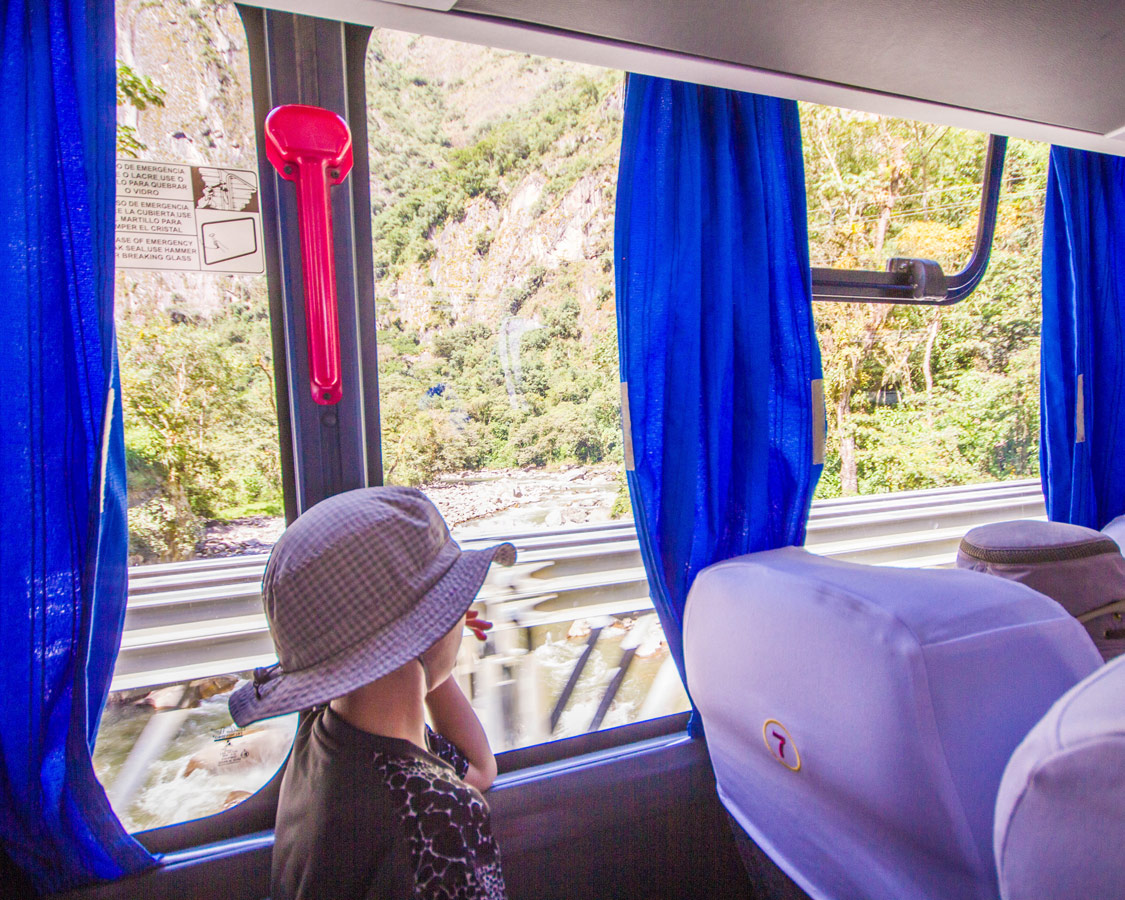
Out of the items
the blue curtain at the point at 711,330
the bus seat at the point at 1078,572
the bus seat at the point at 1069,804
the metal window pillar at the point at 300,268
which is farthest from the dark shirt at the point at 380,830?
the bus seat at the point at 1078,572

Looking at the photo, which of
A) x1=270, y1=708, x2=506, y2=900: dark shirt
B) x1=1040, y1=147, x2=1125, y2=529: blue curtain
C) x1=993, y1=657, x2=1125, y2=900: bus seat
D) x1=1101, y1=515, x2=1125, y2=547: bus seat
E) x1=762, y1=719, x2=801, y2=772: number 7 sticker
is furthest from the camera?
x1=1040, y1=147, x2=1125, y2=529: blue curtain

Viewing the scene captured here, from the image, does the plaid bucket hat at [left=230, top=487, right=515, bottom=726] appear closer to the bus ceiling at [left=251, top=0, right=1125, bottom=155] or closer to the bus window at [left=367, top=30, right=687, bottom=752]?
the bus window at [left=367, top=30, right=687, bottom=752]

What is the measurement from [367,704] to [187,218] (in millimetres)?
1063

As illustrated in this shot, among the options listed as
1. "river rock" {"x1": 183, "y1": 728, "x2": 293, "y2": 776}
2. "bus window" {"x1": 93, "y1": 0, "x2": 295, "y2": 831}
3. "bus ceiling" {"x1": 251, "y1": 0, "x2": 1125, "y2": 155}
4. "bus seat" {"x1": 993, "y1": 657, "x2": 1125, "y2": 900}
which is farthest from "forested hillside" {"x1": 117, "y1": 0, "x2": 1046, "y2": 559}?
"bus seat" {"x1": 993, "y1": 657, "x2": 1125, "y2": 900}

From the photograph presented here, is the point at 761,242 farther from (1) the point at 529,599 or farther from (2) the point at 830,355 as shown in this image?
(1) the point at 529,599

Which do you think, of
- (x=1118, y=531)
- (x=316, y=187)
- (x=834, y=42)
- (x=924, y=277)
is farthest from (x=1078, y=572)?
(x=316, y=187)

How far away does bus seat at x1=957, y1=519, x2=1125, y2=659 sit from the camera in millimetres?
1229

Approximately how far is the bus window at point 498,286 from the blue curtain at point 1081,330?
172cm

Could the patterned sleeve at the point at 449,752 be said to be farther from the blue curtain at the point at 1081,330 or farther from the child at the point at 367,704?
the blue curtain at the point at 1081,330

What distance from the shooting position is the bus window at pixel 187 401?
1.28 meters

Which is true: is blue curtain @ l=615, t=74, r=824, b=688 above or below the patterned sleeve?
above

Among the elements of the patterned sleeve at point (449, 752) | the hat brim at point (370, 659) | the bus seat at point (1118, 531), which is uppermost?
the hat brim at point (370, 659)

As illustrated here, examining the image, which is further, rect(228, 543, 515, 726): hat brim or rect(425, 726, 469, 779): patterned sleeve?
rect(425, 726, 469, 779): patterned sleeve

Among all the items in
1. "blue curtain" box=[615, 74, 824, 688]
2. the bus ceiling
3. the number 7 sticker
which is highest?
the bus ceiling
